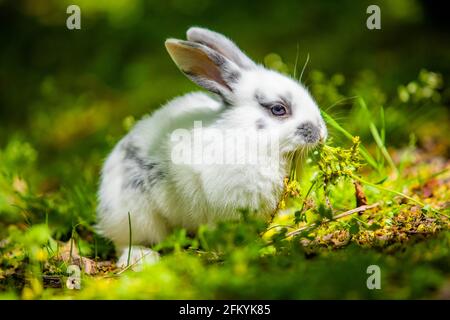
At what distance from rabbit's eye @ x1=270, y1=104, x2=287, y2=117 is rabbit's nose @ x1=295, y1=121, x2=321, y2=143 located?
0.18 m

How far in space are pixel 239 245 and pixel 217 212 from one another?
0.71 meters

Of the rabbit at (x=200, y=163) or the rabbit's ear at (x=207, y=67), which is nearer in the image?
the rabbit at (x=200, y=163)

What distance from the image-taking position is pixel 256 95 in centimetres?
408

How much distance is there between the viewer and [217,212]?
403 cm

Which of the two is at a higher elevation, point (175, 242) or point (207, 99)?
point (207, 99)

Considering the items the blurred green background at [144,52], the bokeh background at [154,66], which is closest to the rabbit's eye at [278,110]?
the bokeh background at [154,66]

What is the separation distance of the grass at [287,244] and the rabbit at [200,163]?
0.57 feet

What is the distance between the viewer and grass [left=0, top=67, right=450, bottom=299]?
3.01 metres

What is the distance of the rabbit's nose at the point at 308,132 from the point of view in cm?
389

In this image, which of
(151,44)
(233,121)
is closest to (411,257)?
(233,121)

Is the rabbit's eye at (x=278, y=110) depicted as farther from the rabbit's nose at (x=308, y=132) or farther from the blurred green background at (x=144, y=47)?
the blurred green background at (x=144, y=47)

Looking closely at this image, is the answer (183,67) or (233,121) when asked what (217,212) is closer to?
(233,121)

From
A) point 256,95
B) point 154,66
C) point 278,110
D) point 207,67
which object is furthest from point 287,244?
point 154,66
